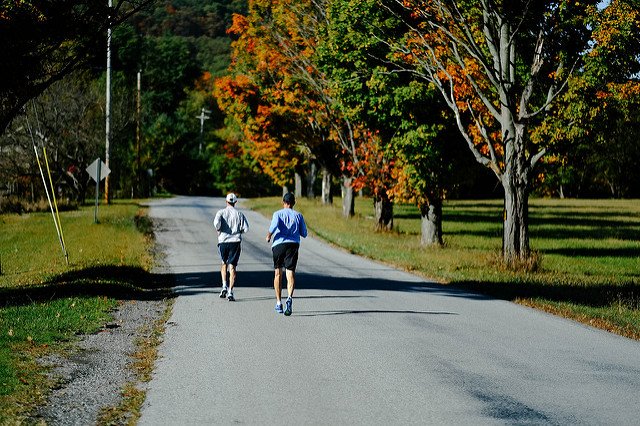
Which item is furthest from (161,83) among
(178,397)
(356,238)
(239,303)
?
(178,397)

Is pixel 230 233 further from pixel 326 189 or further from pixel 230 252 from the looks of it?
pixel 326 189

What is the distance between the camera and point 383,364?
907 centimetres

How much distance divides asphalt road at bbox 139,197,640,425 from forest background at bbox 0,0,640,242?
7155 millimetres

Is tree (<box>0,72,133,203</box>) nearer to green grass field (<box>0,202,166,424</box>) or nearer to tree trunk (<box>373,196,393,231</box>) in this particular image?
green grass field (<box>0,202,166,424</box>)

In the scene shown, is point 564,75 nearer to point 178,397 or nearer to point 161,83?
point 178,397

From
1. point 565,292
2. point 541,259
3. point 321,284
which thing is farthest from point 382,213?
point 565,292

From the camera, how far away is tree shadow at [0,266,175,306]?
14.4m

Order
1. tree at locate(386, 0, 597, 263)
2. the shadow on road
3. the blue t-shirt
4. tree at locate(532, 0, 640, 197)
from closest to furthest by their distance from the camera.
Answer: the blue t-shirt, the shadow on road, tree at locate(532, 0, 640, 197), tree at locate(386, 0, 597, 263)

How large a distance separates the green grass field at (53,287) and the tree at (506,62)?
32.1 feet

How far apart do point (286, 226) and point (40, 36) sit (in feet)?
20.3

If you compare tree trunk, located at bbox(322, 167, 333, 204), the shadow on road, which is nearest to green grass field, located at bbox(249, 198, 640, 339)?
the shadow on road

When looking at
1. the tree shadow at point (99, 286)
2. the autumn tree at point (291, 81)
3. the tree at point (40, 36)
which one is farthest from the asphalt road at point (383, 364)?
the autumn tree at point (291, 81)

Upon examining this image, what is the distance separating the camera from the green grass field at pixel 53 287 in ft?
26.9

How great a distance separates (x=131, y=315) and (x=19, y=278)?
689 centimetres
